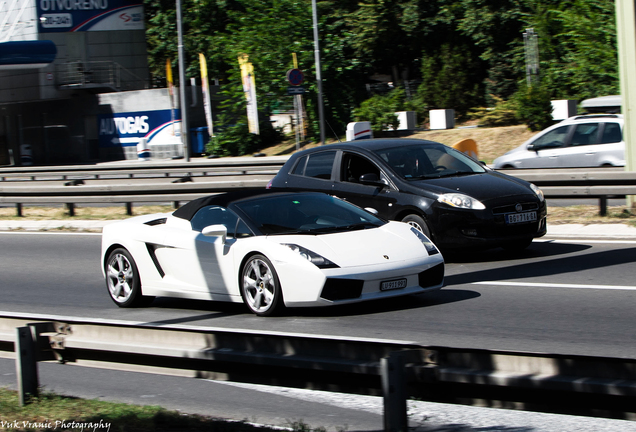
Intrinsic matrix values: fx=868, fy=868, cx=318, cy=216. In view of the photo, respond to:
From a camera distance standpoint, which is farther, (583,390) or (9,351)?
(9,351)

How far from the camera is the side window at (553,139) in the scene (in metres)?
18.6

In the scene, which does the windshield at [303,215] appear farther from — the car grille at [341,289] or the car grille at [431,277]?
the car grille at [431,277]

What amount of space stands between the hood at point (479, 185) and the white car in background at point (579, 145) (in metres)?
7.12

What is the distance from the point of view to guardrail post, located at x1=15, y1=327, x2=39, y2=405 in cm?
501

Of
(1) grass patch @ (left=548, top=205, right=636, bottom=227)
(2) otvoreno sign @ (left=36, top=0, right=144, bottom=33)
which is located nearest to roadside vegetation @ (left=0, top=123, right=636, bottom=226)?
(1) grass patch @ (left=548, top=205, right=636, bottom=227)

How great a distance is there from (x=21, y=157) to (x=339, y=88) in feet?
64.7

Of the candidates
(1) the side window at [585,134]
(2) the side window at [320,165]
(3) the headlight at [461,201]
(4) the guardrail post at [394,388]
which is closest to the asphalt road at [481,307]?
(3) the headlight at [461,201]

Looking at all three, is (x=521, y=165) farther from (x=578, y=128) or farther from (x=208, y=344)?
(x=208, y=344)

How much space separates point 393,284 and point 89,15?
45.3m

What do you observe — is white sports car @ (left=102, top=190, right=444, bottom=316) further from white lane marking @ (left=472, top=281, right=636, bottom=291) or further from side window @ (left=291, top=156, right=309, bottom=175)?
side window @ (left=291, top=156, right=309, bottom=175)

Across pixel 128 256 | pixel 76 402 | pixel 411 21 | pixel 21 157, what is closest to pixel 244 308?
pixel 128 256

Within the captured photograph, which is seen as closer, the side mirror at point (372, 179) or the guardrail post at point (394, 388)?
the guardrail post at point (394, 388)

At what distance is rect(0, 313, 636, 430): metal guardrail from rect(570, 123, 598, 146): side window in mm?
14967

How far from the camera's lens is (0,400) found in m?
5.59
